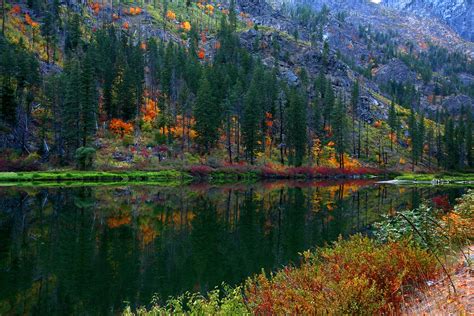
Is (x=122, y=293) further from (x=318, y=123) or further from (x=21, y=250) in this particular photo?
(x=318, y=123)

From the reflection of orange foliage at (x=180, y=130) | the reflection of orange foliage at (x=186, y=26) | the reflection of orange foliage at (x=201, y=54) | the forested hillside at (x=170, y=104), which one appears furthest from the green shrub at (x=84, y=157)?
the reflection of orange foliage at (x=186, y=26)

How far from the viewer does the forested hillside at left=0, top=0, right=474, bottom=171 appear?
2918 inches

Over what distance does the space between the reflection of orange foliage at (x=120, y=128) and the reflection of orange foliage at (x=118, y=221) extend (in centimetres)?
5450

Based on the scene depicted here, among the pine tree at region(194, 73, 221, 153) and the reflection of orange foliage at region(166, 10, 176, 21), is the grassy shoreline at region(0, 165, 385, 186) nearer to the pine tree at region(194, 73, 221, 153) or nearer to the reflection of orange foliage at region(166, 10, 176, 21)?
the pine tree at region(194, 73, 221, 153)

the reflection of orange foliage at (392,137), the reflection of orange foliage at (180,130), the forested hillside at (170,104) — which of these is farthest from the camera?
the reflection of orange foliage at (392,137)

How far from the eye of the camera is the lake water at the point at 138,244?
45.4 ft

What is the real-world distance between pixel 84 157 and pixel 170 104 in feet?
110

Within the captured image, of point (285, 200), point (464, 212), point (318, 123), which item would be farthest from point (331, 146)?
point (464, 212)

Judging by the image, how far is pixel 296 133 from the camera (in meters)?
95.2

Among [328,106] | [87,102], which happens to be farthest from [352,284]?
[328,106]

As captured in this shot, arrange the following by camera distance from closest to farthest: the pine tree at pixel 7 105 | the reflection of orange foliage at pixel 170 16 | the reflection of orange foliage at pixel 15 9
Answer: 1. the pine tree at pixel 7 105
2. the reflection of orange foliage at pixel 15 9
3. the reflection of orange foliage at pixel 170 16

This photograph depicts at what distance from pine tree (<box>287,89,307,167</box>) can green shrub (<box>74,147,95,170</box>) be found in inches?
1746

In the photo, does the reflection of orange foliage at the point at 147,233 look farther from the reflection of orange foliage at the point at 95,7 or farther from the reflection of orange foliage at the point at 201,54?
the reflection of orange foliage at the point at 95,7

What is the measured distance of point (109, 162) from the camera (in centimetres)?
7012
